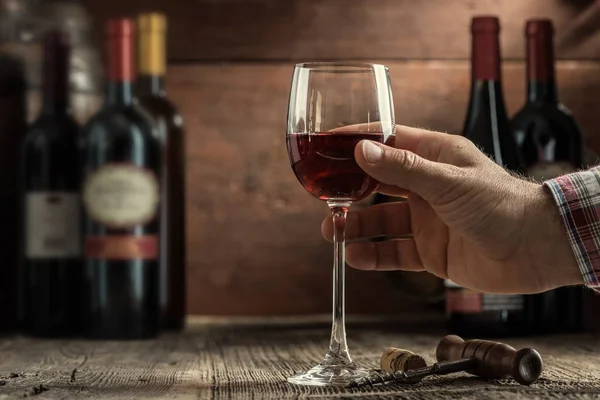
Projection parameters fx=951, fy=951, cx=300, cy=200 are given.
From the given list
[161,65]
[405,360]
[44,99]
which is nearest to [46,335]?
[44,99]

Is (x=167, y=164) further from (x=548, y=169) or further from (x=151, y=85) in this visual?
(x=548, y=169)

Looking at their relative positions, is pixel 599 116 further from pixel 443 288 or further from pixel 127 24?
pixel 127 24

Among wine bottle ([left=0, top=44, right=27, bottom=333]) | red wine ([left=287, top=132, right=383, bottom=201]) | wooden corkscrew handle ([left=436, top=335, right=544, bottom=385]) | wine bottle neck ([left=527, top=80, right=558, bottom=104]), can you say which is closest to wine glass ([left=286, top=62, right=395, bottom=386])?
red wine ([left=287, top=132, right=383, bottom=201])

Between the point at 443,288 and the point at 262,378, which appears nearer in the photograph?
the point at 262,378

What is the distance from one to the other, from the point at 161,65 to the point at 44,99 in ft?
0.70

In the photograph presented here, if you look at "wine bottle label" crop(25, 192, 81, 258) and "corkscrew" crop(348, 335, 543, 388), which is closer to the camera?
"corkscrew" crop(348, 335, 543, 388)

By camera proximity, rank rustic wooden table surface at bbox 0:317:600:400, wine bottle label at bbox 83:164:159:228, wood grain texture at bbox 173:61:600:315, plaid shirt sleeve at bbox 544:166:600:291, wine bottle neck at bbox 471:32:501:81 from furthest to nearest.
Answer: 1. wood grain texture at bbox 173:61:600:315
2. wine bottle neck at bbox 471:32:501:81
3. wine bottle label at bbox 83:164:159:228
4. plaid shirt sleeve at bbox 544:166:600:291
5. rustic wooden table surface at bbox 0:317:600:400

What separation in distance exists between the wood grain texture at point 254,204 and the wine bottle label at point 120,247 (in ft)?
1.15

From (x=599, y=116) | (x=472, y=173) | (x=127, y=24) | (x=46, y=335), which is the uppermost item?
(x=127, y=24)

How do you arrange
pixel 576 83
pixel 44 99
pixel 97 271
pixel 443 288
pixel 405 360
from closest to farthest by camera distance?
pixel 405 360 < pixel 97 271 < pixel 44 99 < pixel 443 288 < pixel 576 83

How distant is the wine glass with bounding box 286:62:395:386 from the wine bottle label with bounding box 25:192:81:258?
657 millimetres

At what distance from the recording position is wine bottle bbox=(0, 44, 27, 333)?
178 centimetres

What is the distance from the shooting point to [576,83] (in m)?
1.90

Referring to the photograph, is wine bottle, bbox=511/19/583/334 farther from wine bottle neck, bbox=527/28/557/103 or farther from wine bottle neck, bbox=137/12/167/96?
wine bottle neck, bbox=137/12/167/96
